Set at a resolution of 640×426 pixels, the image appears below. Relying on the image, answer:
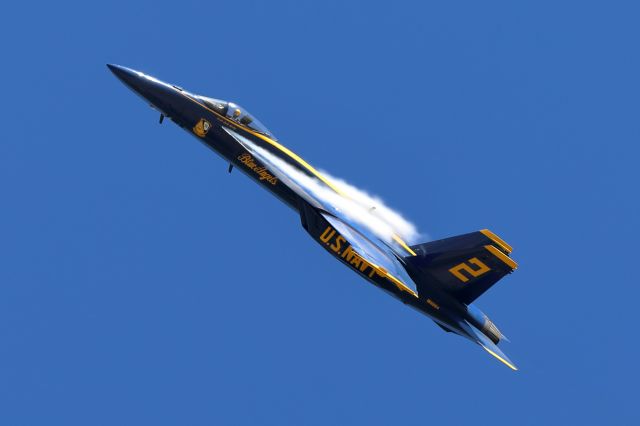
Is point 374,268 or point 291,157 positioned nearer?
point 374,268

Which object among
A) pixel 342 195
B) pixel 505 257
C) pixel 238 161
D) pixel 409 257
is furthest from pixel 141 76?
pixel 505 257

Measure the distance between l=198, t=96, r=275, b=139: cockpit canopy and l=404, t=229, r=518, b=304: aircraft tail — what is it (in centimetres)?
555

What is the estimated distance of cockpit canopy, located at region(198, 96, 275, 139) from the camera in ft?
110

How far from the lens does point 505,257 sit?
3222 centimetres

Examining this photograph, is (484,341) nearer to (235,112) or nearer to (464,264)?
(464,264)

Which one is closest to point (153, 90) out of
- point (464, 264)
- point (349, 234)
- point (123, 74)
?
point (123, 74)

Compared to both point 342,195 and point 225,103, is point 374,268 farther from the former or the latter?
point 225,103

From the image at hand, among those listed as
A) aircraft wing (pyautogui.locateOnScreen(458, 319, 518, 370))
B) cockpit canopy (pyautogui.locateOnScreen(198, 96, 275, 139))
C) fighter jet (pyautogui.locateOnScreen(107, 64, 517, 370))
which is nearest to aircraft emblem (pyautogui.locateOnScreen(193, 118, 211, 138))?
fighter jet (pyautogui.locateOnScreen(107, 64, 517, 370))

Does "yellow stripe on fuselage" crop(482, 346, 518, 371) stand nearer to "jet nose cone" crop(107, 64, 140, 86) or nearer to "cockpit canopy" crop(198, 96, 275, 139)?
"cockpit canopy" crop(198, 96, 275, 139)

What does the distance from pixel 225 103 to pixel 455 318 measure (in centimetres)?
862

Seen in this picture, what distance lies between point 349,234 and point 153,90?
21.9 ft

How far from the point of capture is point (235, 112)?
33750mm

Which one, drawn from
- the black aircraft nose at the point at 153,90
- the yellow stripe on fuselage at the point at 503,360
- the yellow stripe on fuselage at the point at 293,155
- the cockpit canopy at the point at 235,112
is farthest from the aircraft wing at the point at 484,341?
the black aircraft nose at the point at 153,90

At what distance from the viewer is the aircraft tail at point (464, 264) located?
3225 centimetres
